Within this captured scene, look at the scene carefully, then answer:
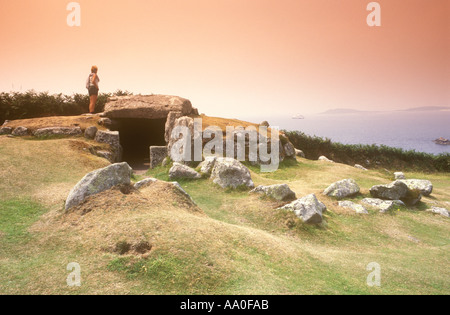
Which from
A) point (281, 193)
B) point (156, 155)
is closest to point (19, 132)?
point (156, 155)

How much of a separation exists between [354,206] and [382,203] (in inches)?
53.8

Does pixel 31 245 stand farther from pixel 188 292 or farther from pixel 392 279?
pixel 392 279

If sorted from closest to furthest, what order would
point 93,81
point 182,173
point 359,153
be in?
point 182,173
point 93,81
point 359,153

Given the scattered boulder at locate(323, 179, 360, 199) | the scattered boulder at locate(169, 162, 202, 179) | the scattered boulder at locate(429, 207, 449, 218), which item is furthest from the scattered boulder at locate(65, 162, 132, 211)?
the scattered boulder at locate(429, 207, 449, 218)

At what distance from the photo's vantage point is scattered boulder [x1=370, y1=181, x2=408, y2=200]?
523 inches

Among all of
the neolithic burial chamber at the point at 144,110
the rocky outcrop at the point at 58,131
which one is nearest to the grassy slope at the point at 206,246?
the rocky outcrop at the point at 58,131

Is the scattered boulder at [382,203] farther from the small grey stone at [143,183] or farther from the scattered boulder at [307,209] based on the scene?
the small grey stone at [143,183]

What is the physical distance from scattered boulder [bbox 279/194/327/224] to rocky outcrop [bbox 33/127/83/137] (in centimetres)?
1435

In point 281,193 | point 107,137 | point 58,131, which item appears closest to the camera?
point 281,193

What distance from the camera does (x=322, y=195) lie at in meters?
13.6

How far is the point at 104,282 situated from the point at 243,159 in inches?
575

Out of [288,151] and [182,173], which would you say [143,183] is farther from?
[288,151]

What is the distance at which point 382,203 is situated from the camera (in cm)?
1259
